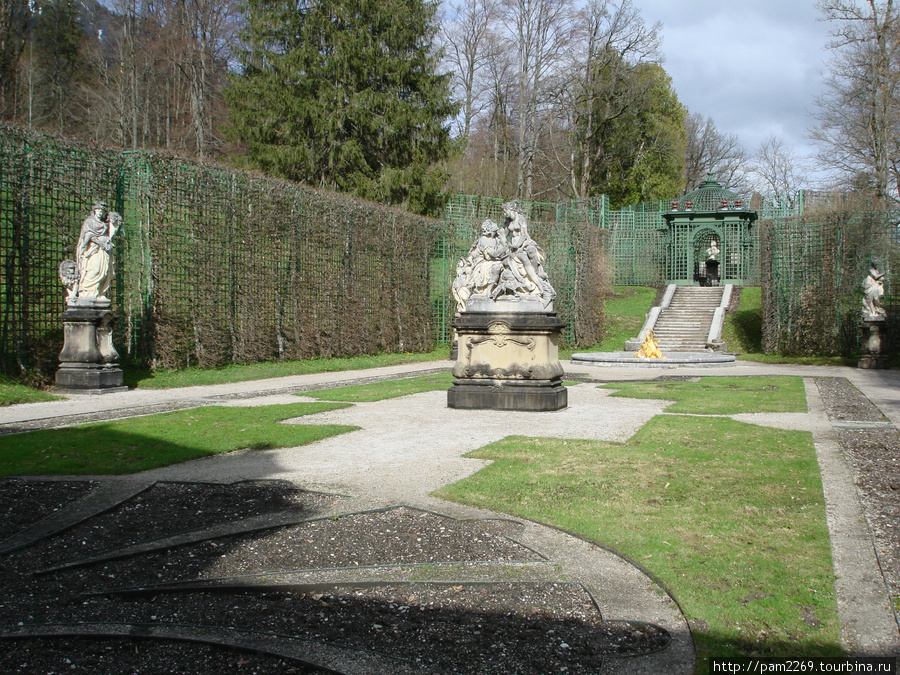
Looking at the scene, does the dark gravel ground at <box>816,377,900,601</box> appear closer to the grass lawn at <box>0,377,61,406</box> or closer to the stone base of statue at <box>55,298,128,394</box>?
the grass lawn at <box>0,377,61,406</box>

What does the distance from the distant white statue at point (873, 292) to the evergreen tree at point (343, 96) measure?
15.1 m

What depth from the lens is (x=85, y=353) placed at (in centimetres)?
1225

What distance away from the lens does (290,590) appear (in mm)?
3684

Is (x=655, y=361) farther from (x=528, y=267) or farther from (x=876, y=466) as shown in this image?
(x=876, y=466)

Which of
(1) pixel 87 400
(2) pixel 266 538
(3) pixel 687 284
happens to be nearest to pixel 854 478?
(2) pixel 266 538

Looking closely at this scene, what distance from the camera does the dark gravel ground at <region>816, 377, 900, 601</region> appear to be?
14.2 feet

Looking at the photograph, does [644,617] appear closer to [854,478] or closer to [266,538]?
[266,538]

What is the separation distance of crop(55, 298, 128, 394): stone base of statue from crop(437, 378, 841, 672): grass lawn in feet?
25.4

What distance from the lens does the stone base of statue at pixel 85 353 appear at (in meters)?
12.2

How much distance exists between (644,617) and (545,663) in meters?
0.63

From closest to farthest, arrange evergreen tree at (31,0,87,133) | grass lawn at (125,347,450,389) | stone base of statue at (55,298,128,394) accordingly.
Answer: stone base of statue at (55,298,128,394), grass lawn at (125,347,450,389), evergreen tree at (31,0,87,133)

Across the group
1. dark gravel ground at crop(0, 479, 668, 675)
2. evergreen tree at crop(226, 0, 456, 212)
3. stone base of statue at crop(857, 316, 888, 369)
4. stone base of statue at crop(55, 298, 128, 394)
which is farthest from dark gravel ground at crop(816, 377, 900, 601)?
evergreen tree at crop(226, 0, 456, 212)

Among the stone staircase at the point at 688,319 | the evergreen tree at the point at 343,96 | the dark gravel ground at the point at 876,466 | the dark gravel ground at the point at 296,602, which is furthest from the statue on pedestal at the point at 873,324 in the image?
the dark gravel ground at the point at 296,602

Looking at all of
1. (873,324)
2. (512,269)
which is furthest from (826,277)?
(512,269)
